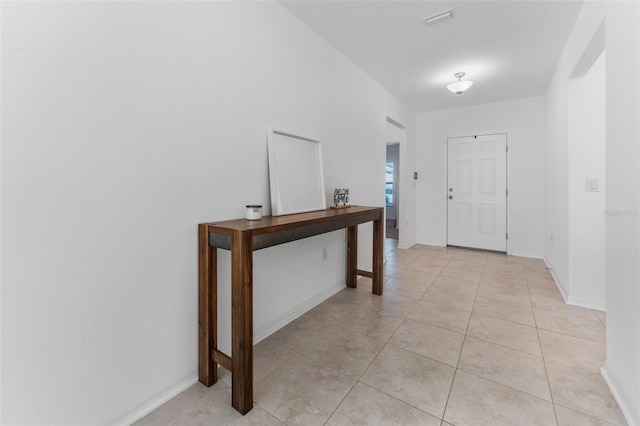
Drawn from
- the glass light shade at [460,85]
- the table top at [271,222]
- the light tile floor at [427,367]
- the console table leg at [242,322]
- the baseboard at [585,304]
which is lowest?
the light tile floor at [427,367]

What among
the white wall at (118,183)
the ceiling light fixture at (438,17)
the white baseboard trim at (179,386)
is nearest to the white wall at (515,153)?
the ceiling light fixture at (438,17)

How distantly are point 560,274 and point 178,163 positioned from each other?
3687mm

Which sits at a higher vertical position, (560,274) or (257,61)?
(257,61)

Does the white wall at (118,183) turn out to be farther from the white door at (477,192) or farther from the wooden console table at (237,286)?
the white door at (477,192)

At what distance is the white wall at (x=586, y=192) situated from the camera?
246cm

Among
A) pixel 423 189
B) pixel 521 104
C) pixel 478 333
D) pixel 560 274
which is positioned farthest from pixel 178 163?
pixel 521 104

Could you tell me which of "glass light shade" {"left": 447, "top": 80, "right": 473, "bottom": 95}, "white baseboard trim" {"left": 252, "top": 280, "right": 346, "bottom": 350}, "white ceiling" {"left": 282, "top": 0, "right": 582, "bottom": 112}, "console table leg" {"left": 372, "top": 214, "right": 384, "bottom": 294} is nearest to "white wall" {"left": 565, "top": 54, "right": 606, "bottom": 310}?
"white ceiling" {"left": 282, "top": 0, "right": 582, "bottom": 112}

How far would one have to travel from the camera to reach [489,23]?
236 cm

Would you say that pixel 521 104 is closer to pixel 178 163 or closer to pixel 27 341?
pixel 178 163

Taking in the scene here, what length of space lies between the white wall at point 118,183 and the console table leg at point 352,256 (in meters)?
1.17

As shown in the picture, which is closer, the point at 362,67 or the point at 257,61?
the point at 257,61

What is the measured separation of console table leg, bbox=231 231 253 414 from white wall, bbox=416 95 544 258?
442cm

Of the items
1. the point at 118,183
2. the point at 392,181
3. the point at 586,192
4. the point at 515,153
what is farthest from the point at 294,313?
the point at 392,181

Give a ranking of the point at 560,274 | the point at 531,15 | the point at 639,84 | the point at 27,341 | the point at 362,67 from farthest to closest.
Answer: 1. the point at 362,67
2. the point at 560,274
3. the point at 531,15
4. the point at 639,84
5. the point at 27,341
